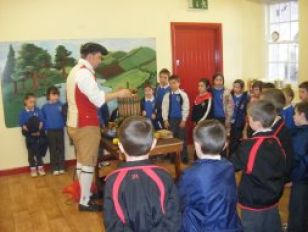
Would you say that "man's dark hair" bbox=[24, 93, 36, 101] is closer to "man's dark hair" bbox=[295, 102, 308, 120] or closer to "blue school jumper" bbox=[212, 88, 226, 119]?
"blue school jumper" bbox=[212, 88, 226, 119]

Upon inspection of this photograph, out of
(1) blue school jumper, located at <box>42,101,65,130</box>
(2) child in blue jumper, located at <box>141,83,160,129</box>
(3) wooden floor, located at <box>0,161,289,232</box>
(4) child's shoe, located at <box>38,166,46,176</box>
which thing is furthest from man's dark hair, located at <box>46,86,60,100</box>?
(2) child in blue jumper, located at <box>141,83,160,129</box>

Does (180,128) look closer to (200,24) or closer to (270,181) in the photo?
(200,24)

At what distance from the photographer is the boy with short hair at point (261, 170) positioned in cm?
211

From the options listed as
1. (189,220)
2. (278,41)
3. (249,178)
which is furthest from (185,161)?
(189,220)

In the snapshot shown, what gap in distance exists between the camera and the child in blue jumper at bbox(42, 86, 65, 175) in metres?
4.99

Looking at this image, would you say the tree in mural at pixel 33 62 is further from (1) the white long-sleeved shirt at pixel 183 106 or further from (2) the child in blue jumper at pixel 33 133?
(1) the white long-sleeved shirt at pixel 183 106

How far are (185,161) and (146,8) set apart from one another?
239 centimetres

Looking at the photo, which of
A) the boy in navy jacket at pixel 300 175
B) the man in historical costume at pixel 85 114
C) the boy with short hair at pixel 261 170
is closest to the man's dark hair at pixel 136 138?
the boy with short hair at pixel 261 170

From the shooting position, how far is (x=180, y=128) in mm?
5211

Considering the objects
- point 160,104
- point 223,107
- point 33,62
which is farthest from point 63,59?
point 223,107

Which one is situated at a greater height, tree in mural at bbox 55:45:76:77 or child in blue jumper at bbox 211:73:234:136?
tree in mural at bbox 55:45:76:77

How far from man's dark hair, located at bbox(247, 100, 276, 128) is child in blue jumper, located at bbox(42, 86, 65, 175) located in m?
3.39

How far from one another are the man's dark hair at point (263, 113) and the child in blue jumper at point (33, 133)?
3.47 metres

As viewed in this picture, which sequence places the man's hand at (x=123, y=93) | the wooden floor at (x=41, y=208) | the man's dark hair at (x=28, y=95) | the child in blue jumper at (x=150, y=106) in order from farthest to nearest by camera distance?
the child in blue jumper at (x=150, y=106) < the man's dark hair at (x=28, y=95) < the wooden floor at (x=41, y=208) < the man's hand at (x=123, y=93)
